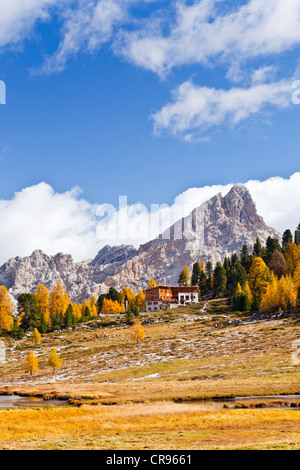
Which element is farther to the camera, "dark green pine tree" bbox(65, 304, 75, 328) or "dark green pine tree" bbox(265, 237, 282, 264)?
"dark green pine tree" bbox(265, 237, 282, 264)

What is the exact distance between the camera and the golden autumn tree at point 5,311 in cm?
11103

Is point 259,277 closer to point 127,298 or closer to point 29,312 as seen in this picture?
point 127,298

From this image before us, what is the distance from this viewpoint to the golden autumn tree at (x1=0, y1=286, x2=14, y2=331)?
111025 millimetres

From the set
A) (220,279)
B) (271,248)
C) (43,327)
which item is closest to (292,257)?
(271,248)

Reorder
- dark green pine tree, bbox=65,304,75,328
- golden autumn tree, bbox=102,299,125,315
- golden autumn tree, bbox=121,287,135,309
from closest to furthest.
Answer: dark green pine tree, bbox=65,304,75,328 < golden autumn tree, bbox=102,299,125,315 < golden autumn tree, bbox=121,287,135,309

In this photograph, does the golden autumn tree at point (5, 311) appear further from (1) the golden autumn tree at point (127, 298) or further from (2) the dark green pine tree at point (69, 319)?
(1) the golden autumn tree at point (127, 298)

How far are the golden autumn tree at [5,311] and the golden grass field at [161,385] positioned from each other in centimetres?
645

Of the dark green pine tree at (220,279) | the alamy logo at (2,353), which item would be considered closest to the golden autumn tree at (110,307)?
the dark green pine tree at (220,279)

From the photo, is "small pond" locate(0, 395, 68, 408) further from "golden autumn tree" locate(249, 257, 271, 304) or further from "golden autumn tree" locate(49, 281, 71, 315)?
"golden autumn tree" locate(249, 257, 271, 304)

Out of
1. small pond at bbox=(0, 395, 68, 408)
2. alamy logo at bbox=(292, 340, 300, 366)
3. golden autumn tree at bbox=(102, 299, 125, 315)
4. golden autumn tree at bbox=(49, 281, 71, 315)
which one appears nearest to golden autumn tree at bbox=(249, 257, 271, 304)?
alamy logo at bbox=(292, 340, 300, 366)

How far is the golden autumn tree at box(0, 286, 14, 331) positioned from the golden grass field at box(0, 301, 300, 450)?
21.2 ft

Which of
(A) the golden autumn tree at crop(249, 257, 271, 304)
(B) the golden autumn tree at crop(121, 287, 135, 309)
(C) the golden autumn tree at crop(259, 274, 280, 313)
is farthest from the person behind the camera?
(B) the golden autumn tree at crop(121, 287, 135, 309)

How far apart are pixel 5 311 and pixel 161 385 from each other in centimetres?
7378
